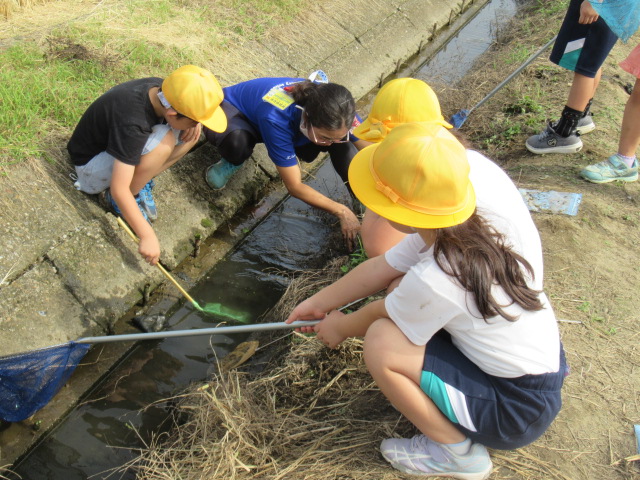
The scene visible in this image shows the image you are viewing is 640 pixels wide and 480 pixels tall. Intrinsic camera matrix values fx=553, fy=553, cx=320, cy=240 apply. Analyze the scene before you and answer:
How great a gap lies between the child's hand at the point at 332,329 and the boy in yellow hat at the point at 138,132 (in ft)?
4.22

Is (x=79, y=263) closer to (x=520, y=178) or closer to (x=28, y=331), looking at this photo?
(x=28, y=331)

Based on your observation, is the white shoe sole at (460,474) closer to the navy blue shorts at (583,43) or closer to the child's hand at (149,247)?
the child's hand at (149,247)

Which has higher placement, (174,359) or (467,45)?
(467,45)

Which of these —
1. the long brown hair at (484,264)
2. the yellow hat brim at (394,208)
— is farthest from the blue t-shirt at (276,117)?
the long brown hair at (484,264)

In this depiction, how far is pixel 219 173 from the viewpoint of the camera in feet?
13.5

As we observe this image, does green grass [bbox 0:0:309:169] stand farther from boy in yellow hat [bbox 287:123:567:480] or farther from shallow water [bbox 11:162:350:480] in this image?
boy in yellow hat [bbox 287:123:567:480]

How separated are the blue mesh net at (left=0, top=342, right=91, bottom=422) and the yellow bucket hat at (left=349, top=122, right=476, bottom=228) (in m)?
1.86

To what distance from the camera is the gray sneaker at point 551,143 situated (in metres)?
4.48

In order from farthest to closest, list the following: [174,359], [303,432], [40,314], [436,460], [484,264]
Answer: [174,359] → [40,314] → [303,432] → [436,460] → [484,264]

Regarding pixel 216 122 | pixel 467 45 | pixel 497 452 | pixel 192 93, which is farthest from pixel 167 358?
pixel 467 45

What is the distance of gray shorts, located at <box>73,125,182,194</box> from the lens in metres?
3.38

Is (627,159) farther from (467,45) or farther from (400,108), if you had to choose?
(467,45)

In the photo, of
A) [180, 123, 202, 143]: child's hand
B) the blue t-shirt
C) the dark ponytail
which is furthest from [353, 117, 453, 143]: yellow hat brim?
[180, 123, 202, 143]: child's hand

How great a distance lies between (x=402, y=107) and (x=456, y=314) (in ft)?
4.61
